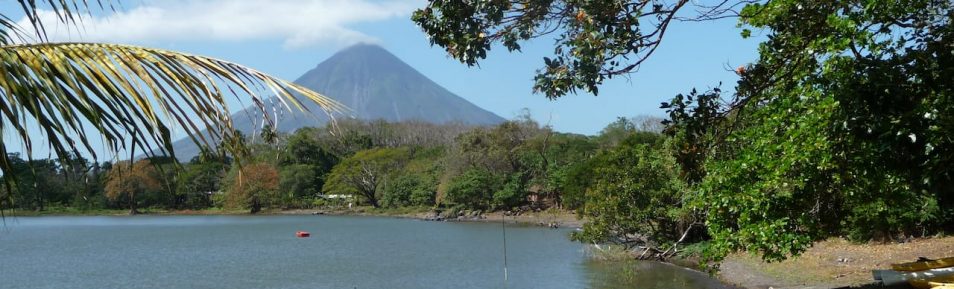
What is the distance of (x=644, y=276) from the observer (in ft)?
55.5

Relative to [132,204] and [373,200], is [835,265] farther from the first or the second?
[132,204]

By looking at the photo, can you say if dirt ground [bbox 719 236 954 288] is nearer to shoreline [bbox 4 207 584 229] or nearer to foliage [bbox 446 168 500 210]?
shoreline [bbox 4 207 584 229]

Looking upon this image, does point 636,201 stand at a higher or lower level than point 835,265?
higher

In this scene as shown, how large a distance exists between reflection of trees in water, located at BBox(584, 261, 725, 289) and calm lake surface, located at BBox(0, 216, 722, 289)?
24 millimetres

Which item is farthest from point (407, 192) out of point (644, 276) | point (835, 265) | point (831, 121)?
point (831, 121)

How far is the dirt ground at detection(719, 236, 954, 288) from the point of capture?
1308 centimetres

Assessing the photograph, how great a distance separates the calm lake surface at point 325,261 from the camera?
59.6 ft

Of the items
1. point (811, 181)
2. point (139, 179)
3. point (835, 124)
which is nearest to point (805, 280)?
point (811, 181)

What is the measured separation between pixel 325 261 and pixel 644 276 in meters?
10.6

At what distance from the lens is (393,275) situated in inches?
789

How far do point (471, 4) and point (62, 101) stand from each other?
4174 mm

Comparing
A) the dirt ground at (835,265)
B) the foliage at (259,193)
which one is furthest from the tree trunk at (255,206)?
the dirt ground at (835,265)

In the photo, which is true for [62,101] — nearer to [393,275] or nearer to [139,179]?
[393,275]

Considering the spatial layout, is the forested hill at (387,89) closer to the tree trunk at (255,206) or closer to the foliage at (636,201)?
the tree trunk at (255,206)
